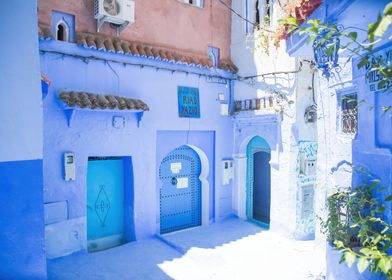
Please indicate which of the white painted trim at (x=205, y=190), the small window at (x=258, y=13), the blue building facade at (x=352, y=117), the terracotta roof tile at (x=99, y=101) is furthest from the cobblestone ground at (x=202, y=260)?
the small window at (x=258, y=13)

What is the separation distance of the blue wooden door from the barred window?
4917 millimetres

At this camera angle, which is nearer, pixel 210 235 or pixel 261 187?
pixel 210 235

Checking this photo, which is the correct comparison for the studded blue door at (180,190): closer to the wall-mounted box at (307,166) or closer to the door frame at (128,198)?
the door frame at (128,198)

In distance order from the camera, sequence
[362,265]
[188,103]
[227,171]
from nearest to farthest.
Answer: [362,265]
[188,103]
[227,171]

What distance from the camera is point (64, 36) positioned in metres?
6.37

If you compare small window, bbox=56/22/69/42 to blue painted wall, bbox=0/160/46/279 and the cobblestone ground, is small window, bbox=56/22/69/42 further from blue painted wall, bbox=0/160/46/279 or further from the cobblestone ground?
the cobblestone ground

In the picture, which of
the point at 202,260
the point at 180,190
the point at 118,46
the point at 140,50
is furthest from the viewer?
the point at 180,190

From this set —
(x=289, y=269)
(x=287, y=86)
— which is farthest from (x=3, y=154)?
(x=287, y=86)

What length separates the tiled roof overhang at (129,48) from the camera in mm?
6316

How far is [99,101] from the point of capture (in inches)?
243

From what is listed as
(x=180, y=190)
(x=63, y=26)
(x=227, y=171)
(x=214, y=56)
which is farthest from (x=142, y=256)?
(x=214, y=56)

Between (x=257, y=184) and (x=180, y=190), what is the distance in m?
2.27

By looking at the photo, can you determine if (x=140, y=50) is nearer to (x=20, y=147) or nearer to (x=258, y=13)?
(x=258, y=13)

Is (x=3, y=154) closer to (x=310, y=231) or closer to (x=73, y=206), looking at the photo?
(x=73, y=206)
